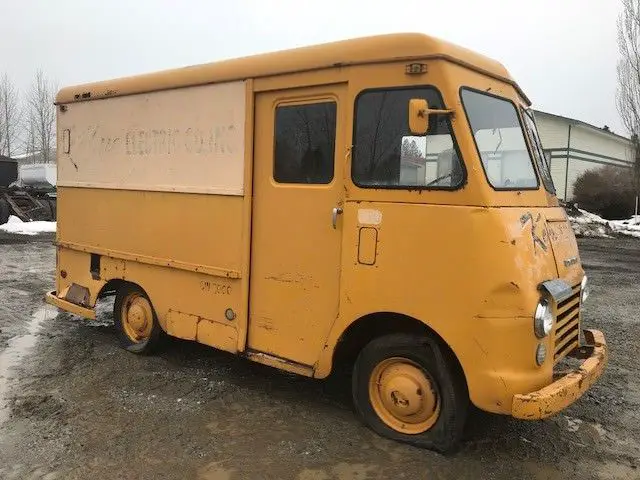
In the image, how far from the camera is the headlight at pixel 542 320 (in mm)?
3467

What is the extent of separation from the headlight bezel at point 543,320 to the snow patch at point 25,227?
1919cm

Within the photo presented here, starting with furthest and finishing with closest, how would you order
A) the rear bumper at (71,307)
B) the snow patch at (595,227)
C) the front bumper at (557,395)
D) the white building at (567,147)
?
the white building at (567,147), the snow patch at (595,227), the rear bumper at (71,307), the front bumper at (557,395)

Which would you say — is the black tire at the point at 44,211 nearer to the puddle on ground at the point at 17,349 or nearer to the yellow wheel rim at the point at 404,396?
the puddle on ground at the point at 17,349

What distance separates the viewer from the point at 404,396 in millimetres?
3934

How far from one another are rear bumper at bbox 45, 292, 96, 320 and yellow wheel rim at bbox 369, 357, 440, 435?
354cm

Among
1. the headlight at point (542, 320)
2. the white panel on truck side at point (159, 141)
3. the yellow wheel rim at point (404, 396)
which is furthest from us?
the white panel on truck side at point (159, 141)

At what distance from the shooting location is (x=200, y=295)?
16.7 feet

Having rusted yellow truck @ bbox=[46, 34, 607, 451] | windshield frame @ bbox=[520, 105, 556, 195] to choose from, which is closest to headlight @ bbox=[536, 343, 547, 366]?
rusted yellow truck @ bbox=[46, 34, 607, 451]

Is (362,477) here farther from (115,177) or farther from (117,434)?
(115,177)

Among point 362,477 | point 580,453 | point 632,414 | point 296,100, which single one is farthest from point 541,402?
point 296,100

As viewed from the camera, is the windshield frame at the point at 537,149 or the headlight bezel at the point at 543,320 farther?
the windshield frame at the point at 537,149

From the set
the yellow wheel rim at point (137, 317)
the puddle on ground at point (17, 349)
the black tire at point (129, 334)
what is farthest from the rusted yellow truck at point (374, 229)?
the puddle on ground at point (17, 349)

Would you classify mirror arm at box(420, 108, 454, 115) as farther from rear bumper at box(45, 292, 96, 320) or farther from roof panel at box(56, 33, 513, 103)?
rear bumper at box(45, 292, 96, 320)

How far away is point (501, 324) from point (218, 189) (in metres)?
2.57
